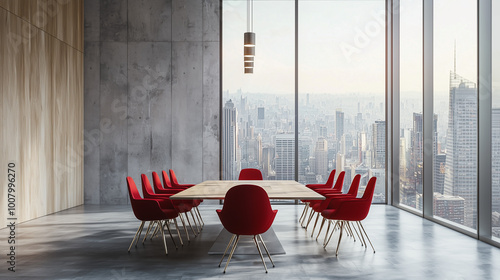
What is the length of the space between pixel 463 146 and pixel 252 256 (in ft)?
12.7

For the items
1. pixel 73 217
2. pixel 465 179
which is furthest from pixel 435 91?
pixel 73 217

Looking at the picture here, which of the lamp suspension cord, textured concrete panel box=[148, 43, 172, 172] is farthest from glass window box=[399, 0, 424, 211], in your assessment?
textured concrete panel box=[148, 43, 172, 172]

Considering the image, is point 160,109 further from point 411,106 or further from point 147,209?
point 411,106

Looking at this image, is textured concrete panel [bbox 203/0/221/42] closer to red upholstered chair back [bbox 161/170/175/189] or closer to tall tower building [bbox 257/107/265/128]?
tall tower building [bbox 257/107/265/128]

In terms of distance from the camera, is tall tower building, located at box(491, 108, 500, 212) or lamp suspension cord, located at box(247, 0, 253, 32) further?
lamp suspension cord, located at box(247, 0, 253, 32)

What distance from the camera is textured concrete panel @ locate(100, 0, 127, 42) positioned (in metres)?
10.5

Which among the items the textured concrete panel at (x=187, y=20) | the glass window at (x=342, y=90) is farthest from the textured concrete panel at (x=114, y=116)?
the glass window at (x=342, y=90)

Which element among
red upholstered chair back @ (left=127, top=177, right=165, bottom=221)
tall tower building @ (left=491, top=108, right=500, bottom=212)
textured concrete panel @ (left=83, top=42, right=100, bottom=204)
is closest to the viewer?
red upholstered chair back @ (left=127, top=177, right=165, bottom=221)

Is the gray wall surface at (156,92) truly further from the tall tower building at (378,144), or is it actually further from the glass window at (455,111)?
the glass window at (455,111)

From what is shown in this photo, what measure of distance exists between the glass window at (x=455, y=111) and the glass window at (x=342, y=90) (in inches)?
100

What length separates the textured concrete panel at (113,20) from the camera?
10.5 meters

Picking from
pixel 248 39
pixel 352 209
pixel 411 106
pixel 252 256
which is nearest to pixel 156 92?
pixel 248 39

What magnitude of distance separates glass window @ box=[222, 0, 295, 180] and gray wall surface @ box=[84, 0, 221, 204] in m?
0.31

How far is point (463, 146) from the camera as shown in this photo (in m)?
6.93
